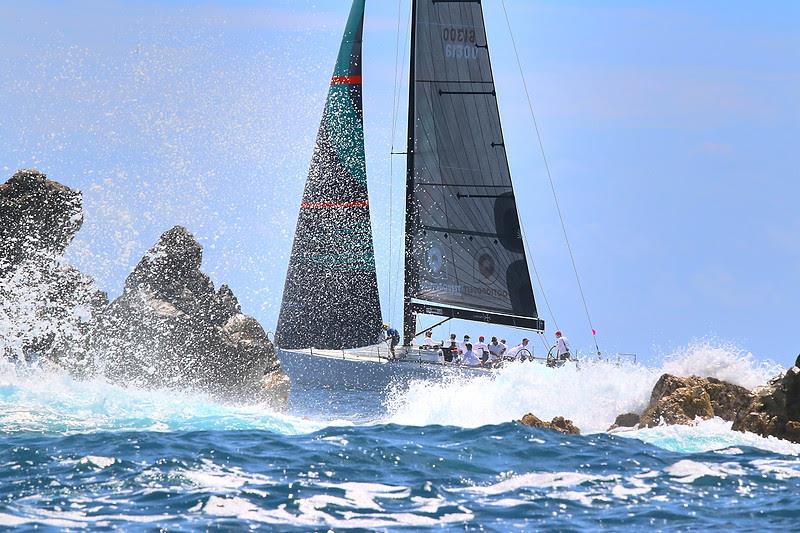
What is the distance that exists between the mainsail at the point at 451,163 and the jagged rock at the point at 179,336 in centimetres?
1418

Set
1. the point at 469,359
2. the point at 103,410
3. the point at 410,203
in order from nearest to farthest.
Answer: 1. the point at 103,410
2. the point at 469,359
3. the point at 410,203

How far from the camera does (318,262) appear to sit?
4134 centimetres

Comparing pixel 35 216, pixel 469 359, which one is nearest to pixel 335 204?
pixel 469 359

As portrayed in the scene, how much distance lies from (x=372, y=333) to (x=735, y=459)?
23.9 metres

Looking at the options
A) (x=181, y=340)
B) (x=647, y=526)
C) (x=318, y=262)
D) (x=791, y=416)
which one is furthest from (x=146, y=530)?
(x=318, y=262)

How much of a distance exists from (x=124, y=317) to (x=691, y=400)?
1265 centimetres

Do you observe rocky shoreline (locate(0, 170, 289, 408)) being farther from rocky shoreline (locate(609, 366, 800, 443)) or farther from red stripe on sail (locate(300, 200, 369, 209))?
red stripe on sail (locate(300, 200, 369, 209))

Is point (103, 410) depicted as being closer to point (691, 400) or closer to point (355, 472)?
point (355, 472)

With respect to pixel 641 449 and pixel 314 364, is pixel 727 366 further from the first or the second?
pixel 314 364

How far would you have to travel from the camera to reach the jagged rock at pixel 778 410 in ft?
64.2

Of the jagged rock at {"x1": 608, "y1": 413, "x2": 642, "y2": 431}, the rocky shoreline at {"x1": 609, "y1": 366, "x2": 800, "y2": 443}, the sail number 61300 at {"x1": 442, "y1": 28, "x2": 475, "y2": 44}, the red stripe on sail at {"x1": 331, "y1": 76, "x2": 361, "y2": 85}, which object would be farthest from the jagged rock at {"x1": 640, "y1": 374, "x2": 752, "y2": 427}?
the red stripe on sail at {"x1": 331, "y1": 76, "x2": 361, "y2": 85}

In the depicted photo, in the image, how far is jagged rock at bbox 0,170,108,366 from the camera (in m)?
26.4

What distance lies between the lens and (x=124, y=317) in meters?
26.4

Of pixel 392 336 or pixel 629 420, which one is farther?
pixel 392 336
